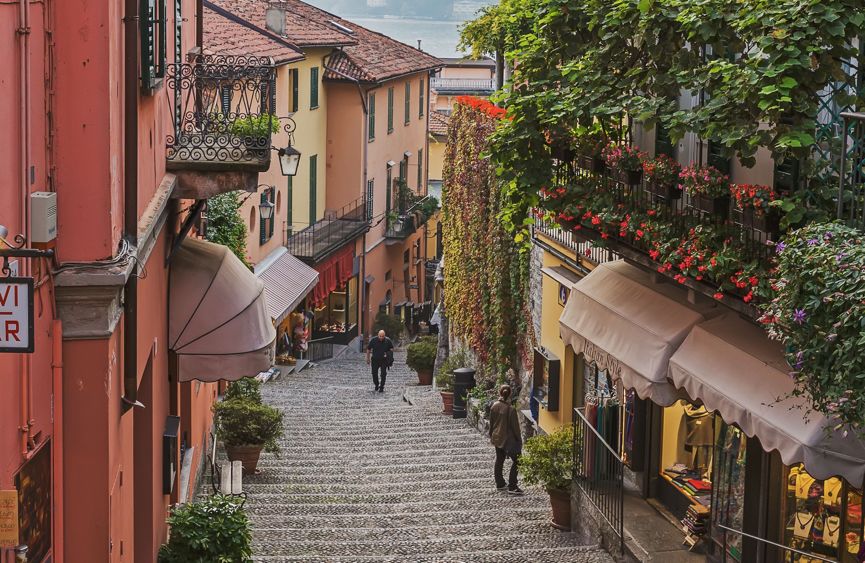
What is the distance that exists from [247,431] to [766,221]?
9.58 meters

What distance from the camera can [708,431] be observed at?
1330 centimetres

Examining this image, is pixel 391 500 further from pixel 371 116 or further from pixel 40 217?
pixel 371 116

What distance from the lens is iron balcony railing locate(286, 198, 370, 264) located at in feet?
120

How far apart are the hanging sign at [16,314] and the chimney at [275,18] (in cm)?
3060

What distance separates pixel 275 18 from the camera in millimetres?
34844

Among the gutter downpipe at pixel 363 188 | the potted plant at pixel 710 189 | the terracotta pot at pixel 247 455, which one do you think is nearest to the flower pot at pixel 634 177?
the potted plant at pixel 710 189

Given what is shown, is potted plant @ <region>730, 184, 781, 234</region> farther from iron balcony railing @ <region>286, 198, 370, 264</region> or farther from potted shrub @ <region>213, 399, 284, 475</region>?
iron balcony railing @ <region>286, 198, 370, 264</region>

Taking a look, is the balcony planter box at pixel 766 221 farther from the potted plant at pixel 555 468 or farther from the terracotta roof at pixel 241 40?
the terracotta roof at pixel 241 40

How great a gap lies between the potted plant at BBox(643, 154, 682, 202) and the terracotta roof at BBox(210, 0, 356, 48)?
80.7 feet

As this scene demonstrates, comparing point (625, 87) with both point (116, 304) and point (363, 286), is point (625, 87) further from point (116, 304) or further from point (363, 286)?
point (363, 286)

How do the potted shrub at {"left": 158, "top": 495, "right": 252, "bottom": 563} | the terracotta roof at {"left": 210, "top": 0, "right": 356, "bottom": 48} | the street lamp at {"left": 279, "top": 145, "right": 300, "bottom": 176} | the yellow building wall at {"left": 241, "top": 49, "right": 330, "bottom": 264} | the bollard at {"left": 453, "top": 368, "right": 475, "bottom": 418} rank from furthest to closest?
the terracotta roof at {"left": 210, "top": 0, "right": 356, "bottom": 48}
the yellow building wall at {"left": 241, "top": 49, "right": 330, "bottom": 264}
the bollard at {"left": 453, "top": 368, "right": 475, "bottom": 418}
the street lamp at {"left": 279, "top": 145, "right": 300, "bottom": 176}
the potted shrub at {"left": 158, "top": 495, "right": 252, "bottom": 563}

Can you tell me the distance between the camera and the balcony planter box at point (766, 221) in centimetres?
888

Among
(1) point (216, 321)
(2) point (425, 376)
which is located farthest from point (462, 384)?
(1) point (216, 321)

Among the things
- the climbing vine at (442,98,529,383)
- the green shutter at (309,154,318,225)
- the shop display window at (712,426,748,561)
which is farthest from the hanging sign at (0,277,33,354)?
the green shutter at (309,154,318,225)
